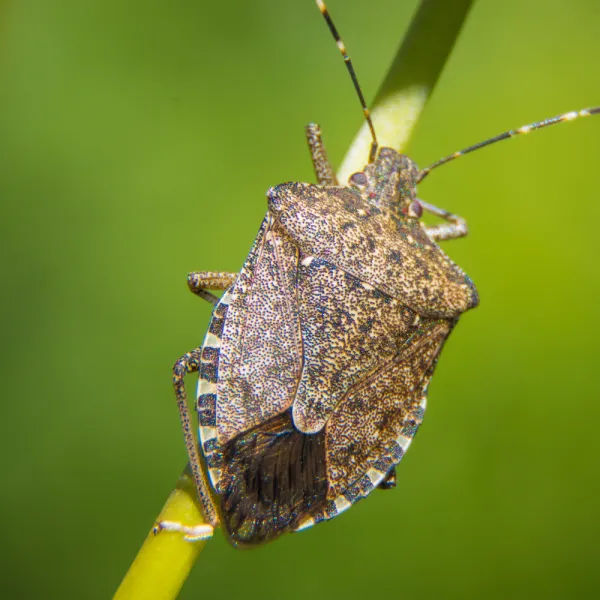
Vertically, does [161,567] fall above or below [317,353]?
below

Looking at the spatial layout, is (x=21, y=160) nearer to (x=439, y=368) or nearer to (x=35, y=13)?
(x=35, y=13)

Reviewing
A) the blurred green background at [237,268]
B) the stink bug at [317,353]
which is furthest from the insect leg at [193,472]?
the blurred green background at [237,268]

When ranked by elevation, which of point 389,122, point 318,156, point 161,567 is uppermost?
point 318,156

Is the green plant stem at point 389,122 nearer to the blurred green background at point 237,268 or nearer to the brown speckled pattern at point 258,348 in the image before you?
the brown speckled pattern at point 258,348

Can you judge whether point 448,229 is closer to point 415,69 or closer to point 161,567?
point 415,69

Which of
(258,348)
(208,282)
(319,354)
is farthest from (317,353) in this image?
(208,282)

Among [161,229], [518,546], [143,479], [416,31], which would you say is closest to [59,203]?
[161,229]

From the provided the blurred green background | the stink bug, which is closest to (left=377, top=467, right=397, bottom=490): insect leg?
the stink bug
